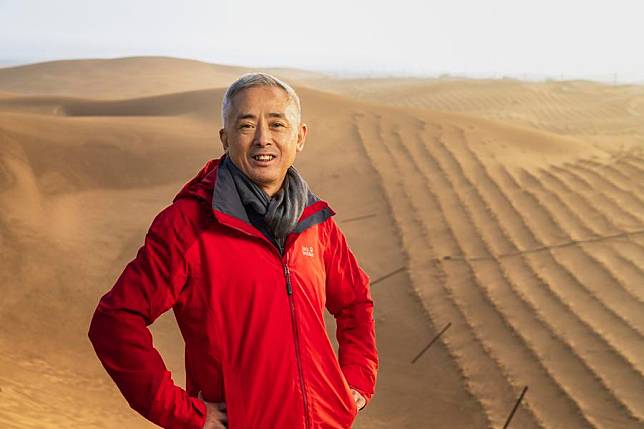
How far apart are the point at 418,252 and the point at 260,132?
4.82 m

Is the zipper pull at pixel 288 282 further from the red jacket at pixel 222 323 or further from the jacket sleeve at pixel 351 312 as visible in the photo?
the jacket sleeve at pixel 351 312

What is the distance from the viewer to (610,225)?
642cm

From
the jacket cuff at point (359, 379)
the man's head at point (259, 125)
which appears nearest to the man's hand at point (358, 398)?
the jacket cuff at point (359, 379)

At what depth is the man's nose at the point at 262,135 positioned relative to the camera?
175cm

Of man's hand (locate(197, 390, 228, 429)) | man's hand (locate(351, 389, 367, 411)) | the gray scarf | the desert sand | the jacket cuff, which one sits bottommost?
the desert sand

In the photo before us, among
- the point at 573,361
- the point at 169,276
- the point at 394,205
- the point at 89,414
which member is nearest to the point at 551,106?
the point at 394,205

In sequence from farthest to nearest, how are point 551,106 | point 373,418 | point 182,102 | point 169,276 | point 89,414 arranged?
point 551,106 < point 182,102 < point 373,418 < point 89,414 < point 169,276

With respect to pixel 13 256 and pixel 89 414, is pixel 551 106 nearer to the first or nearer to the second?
pixel 13 256

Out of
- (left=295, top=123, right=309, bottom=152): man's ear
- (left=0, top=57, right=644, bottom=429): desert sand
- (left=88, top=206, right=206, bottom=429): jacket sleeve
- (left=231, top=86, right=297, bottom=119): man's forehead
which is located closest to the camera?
(left=88, top=206, right=206, bottom=429): jacket sleeve

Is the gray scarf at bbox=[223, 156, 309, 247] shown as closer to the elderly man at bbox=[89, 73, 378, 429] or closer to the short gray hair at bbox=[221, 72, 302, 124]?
the elderly man at bbox=[89, 73, 378, 429]

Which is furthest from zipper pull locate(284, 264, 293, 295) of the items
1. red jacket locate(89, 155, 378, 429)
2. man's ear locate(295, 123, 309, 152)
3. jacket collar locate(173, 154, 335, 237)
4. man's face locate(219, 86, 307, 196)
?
man's ear locate(295, 123, 309, 152)

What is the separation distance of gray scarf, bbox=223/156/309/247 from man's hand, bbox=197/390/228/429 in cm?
44

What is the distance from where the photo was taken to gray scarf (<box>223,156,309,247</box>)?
175 cm

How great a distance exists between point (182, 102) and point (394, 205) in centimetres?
975
